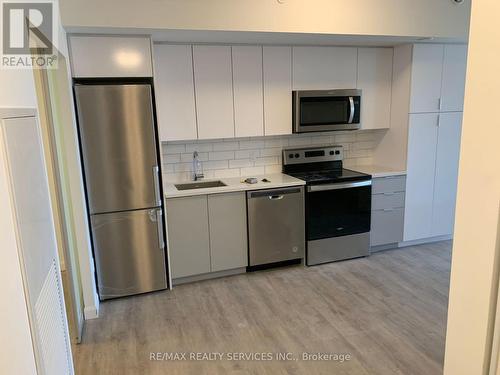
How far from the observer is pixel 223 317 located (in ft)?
9.70

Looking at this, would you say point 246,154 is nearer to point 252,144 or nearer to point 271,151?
point 252,144

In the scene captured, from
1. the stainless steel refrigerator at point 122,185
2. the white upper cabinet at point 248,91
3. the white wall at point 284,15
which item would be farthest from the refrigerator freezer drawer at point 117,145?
the white upper cabinet at point 248,91

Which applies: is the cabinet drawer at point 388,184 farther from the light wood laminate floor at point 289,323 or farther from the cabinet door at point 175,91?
the cabinet door at point 175,91

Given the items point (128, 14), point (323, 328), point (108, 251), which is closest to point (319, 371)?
point (323, 328)

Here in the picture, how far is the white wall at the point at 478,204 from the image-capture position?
0.84 metres

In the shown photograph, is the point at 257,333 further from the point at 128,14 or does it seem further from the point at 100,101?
the point at 128,14

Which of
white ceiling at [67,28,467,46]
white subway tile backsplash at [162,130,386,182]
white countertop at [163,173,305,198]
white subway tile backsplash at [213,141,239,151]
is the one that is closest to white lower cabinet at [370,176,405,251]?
white subway tile backsplash at [162,130,386,182]

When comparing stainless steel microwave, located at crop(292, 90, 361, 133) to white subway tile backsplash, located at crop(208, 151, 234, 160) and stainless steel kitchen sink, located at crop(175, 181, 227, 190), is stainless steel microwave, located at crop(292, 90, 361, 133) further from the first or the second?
stainless steel kitchen sink, located at crop(175, 181, 227, 190)

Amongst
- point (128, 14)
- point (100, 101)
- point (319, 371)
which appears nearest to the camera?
point (319, 371)

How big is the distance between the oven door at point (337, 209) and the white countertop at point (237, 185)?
0.25m

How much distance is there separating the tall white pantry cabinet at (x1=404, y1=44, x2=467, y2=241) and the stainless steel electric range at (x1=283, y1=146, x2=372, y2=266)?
57 cm

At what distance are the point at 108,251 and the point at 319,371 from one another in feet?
6.22

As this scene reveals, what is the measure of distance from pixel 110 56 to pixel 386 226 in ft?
10.4

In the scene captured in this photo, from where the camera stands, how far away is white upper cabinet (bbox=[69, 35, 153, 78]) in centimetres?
281
